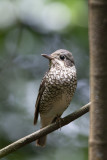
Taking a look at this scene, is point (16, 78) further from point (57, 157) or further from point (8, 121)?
point (57, 157)

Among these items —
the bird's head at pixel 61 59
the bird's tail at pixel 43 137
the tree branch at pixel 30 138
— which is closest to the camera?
the tree branch at pixel 30 138

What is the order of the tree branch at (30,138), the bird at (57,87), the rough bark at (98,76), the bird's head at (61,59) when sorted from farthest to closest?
1. the bird's head at (61,59)
2. the bird at (57,87)
3. the tree branch at (30,138)
4. the rough bark at (98,76)

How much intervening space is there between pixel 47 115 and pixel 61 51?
678 millimetres

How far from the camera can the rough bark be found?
102cm

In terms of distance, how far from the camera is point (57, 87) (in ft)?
11.6

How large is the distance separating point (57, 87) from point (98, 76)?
247 cm

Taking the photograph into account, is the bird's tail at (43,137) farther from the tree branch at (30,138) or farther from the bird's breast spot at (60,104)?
the tree branch at (30,138)

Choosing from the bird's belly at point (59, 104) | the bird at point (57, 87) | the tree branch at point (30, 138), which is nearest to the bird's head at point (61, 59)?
the bird at point (57, 87)

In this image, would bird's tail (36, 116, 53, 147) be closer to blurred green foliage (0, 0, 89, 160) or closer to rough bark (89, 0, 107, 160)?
blurred green foliage (0, 0, 89, 160)

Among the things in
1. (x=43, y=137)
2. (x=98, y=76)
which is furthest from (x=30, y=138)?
(x=98, y=76)

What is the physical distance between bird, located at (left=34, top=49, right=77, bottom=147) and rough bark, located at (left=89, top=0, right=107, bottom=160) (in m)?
2.41

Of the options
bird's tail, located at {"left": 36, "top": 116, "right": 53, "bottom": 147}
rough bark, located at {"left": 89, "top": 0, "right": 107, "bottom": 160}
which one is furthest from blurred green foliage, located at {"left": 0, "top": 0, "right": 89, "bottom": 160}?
rough bark, located at {"left": 89, "top": 0, "right": 107, "bottom": 160}

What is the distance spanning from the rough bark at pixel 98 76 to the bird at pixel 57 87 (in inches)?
95.0

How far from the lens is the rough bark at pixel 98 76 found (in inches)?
40.0
